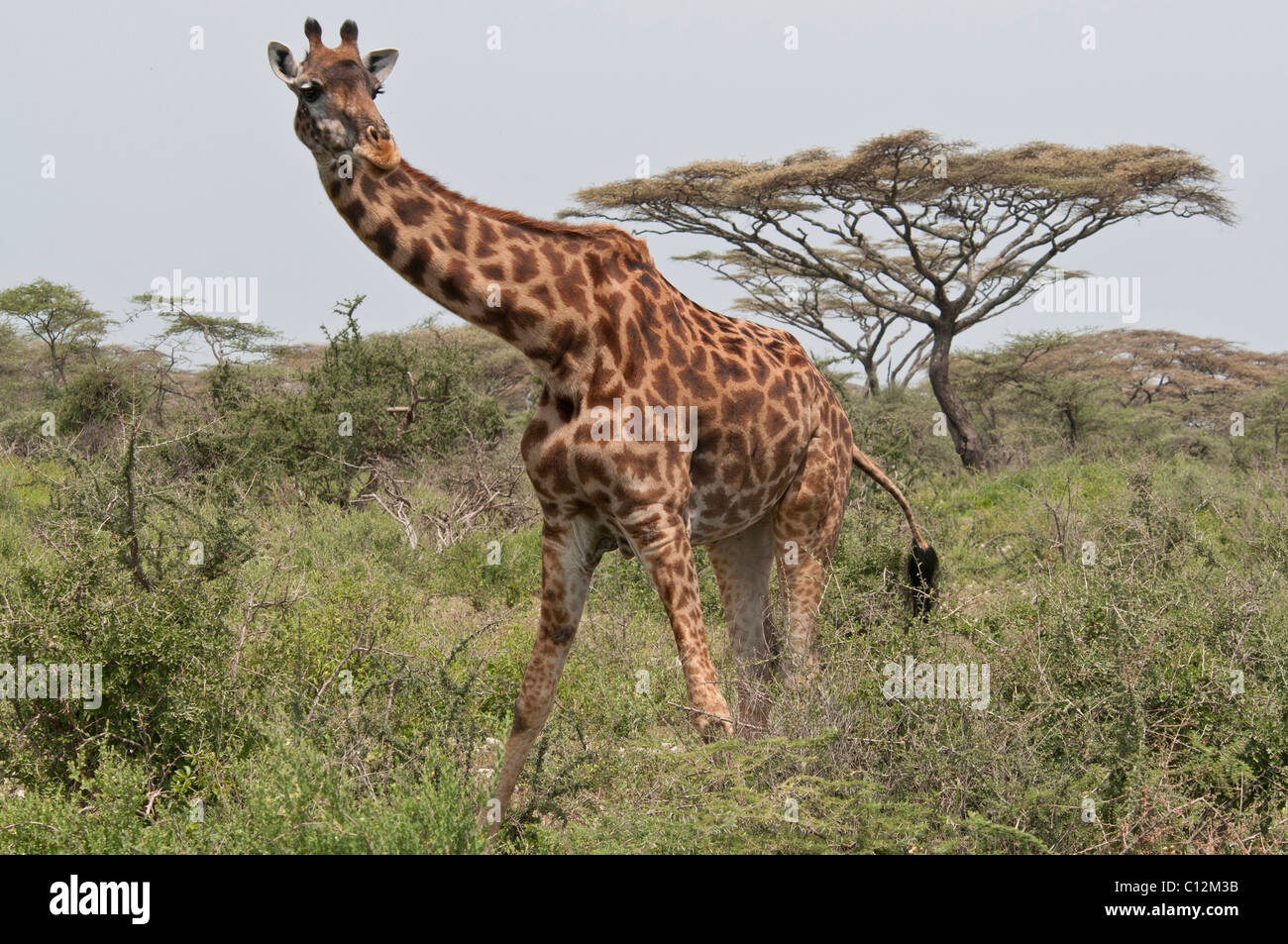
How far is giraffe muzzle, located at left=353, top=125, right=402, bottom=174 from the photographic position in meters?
3.45

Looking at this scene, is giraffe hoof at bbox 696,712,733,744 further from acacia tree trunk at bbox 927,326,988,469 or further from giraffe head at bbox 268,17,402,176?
acacia tree trunk at bbox 927,326,988,469

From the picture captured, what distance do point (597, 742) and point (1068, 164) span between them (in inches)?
691

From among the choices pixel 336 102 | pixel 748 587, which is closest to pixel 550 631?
pixel 748 587

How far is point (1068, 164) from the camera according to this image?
63.3 feet

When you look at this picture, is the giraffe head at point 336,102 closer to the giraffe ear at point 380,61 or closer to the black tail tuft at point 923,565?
the giraffe ear at point 380,61

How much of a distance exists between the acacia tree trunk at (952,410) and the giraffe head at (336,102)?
1755 centimetres

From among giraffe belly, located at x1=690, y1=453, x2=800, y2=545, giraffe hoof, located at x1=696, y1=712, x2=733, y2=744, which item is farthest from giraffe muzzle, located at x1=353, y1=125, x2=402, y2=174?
giraffe hoof, located at x1=696, y1=712, x2=733, y2=744

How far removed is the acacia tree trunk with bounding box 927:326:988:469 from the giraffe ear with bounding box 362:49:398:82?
17394mm

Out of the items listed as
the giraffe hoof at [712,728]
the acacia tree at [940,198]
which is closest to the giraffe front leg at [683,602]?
the giraffe hoof at [712,728]

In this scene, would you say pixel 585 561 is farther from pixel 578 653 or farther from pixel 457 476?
pixel 457 476

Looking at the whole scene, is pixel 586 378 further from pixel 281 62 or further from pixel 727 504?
pixel 281 62

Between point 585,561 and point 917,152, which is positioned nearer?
point 585,561

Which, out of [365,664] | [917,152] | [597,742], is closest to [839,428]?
[597,742]

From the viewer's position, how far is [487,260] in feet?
12.3
